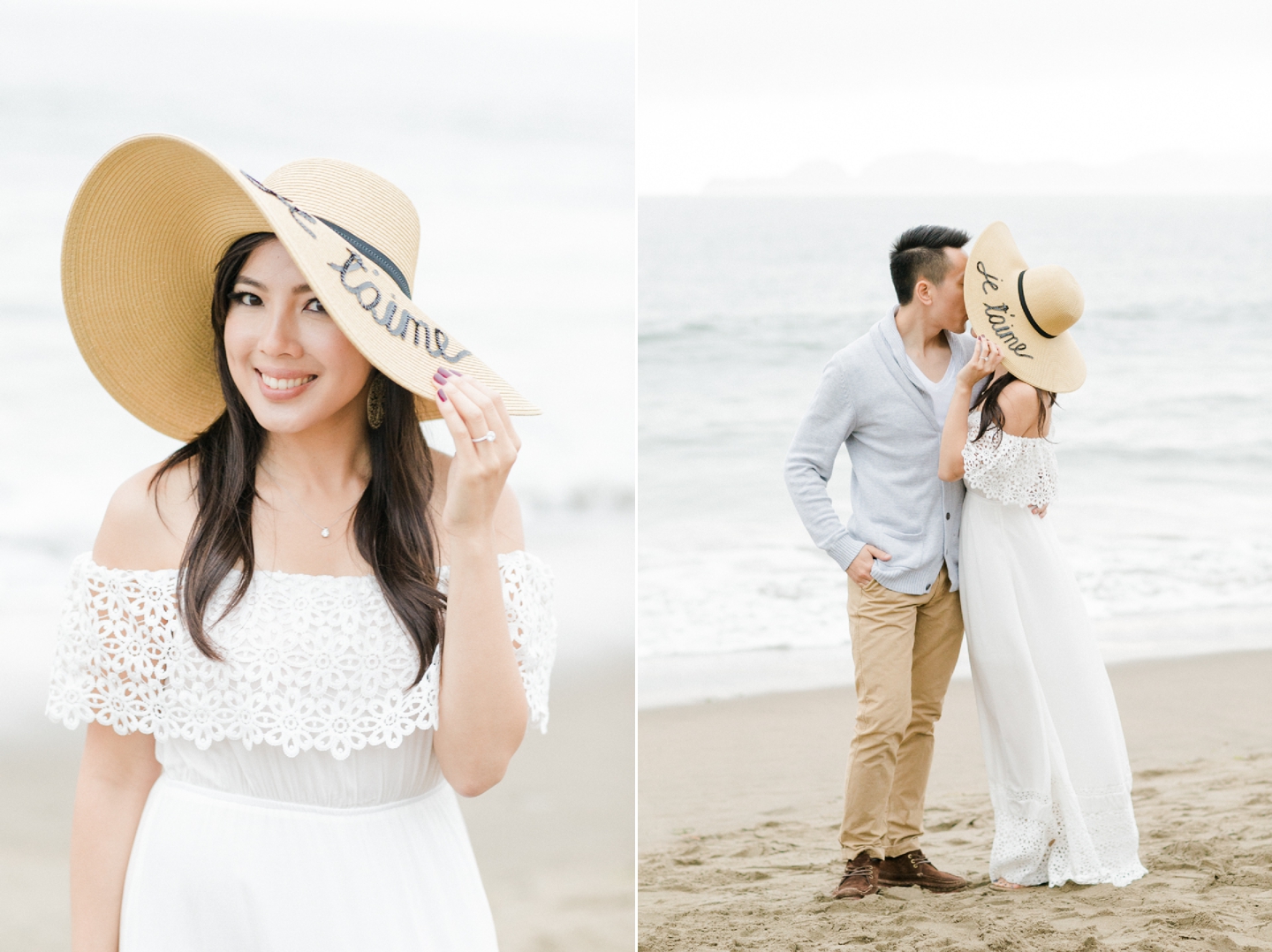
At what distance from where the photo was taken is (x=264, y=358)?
1625 mm

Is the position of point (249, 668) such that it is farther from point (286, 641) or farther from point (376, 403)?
point (376, 403)

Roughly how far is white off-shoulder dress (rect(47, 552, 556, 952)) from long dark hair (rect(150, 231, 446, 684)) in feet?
0.10

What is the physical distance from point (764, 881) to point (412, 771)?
2.92 meters

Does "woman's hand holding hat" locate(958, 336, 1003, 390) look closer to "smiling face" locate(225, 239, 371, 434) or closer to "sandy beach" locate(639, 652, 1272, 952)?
"sandy beach" locate(639, 652, 1272, 952)

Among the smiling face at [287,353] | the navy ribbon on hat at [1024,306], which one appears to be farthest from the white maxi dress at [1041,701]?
the smiling face at [287,353]

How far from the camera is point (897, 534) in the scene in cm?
406

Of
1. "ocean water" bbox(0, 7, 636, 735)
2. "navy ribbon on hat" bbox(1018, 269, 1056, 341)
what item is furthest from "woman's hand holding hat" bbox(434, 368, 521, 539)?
"ocean water" bbox(0, 7, 636, 735)

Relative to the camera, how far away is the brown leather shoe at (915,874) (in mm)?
4102

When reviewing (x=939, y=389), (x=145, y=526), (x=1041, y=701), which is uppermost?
(x=939, y=389)

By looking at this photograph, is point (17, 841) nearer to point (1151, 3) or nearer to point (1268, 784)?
point (1268, 784)

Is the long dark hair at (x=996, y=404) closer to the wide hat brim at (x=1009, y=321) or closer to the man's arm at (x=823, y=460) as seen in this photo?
the wide hat brim at (x=1009, y=321)

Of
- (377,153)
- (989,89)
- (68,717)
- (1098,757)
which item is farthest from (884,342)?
(989,89)

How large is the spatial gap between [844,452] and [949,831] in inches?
389

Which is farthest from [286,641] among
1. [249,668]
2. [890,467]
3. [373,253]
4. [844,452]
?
[844,452]
